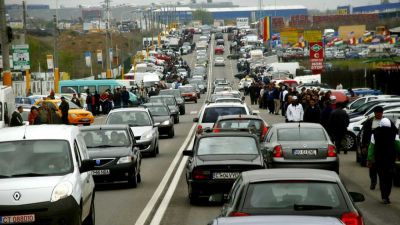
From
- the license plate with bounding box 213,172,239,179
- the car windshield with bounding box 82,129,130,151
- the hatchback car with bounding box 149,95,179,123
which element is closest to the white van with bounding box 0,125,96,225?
the license plate with bounding box 213,172,239,179

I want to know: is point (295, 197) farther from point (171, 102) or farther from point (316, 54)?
point (316, 54)

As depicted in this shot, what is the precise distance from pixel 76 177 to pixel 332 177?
4.59 m

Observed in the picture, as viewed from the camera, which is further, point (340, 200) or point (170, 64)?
point (170, 64)

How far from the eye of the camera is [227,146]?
19.2 m

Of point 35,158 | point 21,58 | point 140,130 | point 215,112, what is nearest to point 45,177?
point 35,158

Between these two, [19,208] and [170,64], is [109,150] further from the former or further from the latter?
[170,64]

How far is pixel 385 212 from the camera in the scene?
17.8 metres

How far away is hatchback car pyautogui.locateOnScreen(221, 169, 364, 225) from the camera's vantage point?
395 inches

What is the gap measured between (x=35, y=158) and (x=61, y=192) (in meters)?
1.19

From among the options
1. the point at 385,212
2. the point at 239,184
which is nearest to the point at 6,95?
the point at 385,212

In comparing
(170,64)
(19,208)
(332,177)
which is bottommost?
(170,64)

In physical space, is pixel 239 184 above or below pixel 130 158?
above

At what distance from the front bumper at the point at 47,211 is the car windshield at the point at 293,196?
149 inches

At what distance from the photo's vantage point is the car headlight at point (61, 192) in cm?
1360
